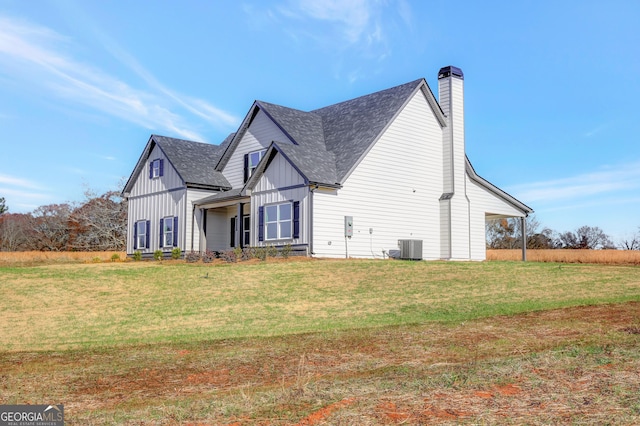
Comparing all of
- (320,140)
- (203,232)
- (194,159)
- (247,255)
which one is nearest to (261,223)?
(247,255)

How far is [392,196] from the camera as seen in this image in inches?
1185

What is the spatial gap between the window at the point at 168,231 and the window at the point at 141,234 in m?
1.96

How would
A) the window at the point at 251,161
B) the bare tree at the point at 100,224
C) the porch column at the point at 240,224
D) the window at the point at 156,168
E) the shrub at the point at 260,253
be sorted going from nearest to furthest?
the shrub at the point at 260,253 < the porch column at the point at 240,224 < the window at the point at 251,161 < the window at the point at 156,168 < the bare tree at the point at 100,224

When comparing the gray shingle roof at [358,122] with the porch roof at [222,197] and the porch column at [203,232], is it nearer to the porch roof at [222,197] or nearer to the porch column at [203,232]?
the porch roof at [222,197]

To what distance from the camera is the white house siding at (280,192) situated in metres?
27.2

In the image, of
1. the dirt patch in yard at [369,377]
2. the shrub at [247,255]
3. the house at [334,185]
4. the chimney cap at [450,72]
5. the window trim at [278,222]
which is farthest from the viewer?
the chimney cap at [450,72]

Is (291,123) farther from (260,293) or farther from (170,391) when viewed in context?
(170,391)

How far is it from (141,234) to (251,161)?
905 cm

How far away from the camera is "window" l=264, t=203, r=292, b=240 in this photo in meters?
28.2

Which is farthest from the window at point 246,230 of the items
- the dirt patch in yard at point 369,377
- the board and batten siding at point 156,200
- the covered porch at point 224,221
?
the dirt patch in yard at point 369,377

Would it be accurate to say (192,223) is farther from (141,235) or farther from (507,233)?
(507,233)

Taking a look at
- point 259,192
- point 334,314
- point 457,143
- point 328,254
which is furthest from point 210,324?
point 457,143

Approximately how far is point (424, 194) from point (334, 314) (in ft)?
54.5

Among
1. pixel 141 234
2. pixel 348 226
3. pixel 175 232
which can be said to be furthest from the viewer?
pixel 141 234
